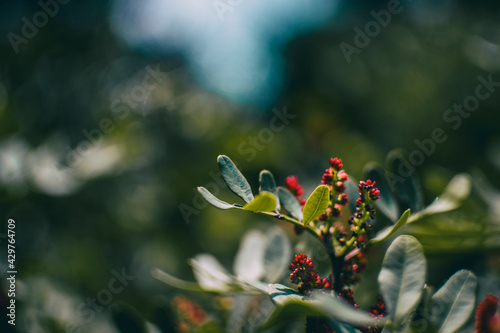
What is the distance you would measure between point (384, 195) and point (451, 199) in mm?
172

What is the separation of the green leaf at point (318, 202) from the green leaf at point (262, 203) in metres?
0.07

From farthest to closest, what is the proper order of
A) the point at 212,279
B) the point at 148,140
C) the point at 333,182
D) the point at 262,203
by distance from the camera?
the point at 148,140 → the point at 212,279 → the point at 333,182 → the point at 262,203

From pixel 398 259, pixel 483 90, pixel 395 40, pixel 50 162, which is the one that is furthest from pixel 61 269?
pixel 395 40

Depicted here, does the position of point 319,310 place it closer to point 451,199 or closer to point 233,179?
point 233,179

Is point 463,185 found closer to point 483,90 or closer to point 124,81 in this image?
point 483,90

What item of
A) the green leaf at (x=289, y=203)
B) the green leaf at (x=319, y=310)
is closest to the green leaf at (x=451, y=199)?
the green leaf at (x=289, y=203)

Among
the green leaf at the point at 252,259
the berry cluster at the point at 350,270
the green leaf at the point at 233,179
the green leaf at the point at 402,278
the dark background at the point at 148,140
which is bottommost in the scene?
the dark background at the point at 148,140

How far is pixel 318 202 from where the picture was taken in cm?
71

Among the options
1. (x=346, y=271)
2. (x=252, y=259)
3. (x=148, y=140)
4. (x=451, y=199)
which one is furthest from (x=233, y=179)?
(x=148, y=140)

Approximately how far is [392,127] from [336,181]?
2354mm

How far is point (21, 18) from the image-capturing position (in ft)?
10.2

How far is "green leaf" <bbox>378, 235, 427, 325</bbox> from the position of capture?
642 millimetres

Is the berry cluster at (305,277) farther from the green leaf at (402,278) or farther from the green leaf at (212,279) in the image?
the green leaf at (212,279)

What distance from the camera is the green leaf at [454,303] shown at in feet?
2.21
